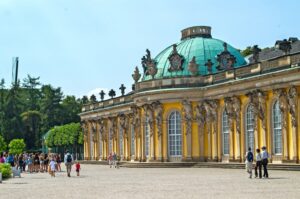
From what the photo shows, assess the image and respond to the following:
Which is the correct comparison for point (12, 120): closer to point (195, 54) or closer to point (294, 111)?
point (195, 54)

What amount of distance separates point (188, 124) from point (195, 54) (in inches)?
244

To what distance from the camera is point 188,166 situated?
46062 millimetres

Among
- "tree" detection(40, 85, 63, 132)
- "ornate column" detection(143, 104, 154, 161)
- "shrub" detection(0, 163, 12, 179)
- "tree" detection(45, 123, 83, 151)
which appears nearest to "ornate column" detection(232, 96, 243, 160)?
"ornate column" detection(143, 104, 154, 161)

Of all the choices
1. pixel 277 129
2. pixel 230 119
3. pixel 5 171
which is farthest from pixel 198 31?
pixel 5 171

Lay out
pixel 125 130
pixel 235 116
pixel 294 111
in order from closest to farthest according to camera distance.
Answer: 1. pixel 294 111
2. pixel 235 116
3. pixel 125 130

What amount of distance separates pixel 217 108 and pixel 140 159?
10.1 metres

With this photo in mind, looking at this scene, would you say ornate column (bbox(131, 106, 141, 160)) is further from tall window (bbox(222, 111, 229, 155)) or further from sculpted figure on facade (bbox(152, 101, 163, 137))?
tall window (bbox(222, 111, 229, 155))

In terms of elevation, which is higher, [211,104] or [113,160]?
[211,104]

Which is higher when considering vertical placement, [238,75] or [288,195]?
[238,75]

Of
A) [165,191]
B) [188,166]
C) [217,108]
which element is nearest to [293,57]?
[217,108]

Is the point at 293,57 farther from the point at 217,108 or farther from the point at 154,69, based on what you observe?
the point at 154,69

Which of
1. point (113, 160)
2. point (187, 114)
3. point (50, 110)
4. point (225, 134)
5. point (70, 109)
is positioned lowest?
point (113, 160)

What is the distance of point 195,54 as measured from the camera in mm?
50188

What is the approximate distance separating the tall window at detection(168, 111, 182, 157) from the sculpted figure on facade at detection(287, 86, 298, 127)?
1280 cm
